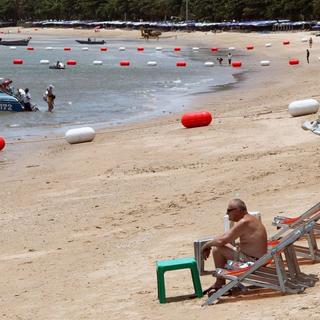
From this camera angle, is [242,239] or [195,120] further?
[195,120]

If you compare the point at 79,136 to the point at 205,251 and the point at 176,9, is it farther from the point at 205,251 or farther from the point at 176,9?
the point at 176,9

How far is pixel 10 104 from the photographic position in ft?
114

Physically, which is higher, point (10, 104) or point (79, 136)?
point (79, 136)

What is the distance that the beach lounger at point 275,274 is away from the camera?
807 cm

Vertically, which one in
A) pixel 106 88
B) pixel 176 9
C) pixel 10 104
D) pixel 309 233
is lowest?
pixel 106 88

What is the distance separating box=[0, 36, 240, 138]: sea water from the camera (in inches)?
1261

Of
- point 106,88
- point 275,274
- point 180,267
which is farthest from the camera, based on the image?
point 106,88

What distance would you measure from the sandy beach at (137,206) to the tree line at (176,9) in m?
90.8

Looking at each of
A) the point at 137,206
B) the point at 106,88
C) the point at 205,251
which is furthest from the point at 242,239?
the point at 106,88

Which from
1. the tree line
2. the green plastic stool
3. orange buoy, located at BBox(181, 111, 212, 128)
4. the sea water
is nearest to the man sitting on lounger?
the green plastic stool

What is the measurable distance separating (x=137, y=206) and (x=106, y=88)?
35.3 metres

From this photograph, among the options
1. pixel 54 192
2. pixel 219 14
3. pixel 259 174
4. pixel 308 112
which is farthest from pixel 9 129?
pixel 219 14

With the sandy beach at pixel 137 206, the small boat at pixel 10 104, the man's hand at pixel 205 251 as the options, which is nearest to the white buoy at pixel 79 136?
the sandy beach at pixel 137 206

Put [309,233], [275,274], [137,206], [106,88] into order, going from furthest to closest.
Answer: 1. [106,88]
2. [137,206]
3. [309,233]
4. [275,274]
